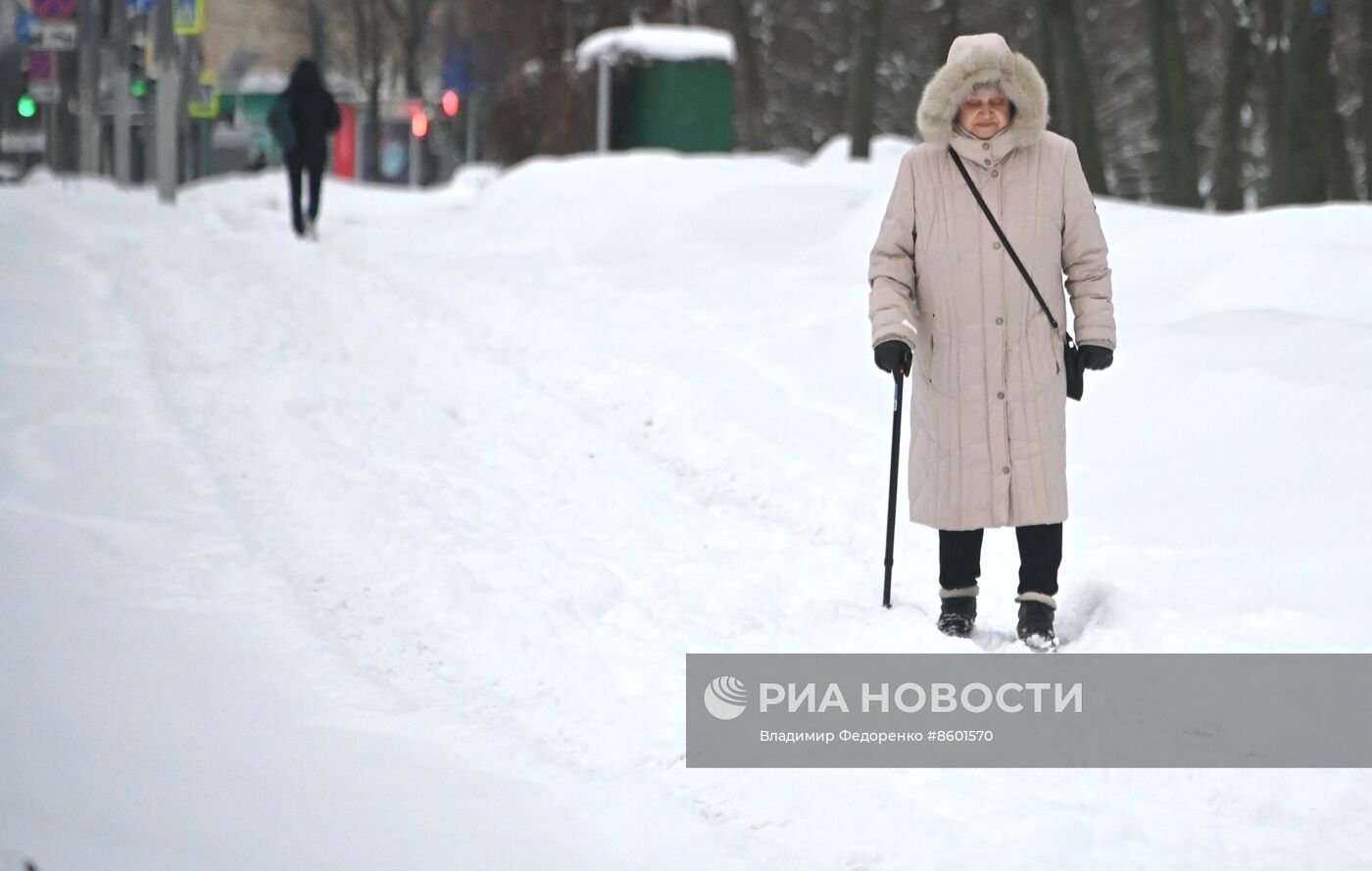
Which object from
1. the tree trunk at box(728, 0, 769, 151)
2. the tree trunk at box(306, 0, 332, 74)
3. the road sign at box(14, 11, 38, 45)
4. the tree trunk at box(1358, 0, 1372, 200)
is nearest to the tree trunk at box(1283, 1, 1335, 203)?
the tree trunk at box(1358, 0, 1372, 200)

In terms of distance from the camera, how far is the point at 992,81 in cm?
556

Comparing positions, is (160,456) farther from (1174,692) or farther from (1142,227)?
(1142,227)

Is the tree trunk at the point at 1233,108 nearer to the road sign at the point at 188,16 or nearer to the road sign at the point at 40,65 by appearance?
the road sign at the point at 188,16

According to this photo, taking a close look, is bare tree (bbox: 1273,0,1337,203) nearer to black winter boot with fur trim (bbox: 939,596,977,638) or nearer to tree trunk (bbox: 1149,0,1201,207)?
tree trunk (bbox: 1149,0,1201,207)

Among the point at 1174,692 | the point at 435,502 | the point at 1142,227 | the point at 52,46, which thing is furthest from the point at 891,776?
the point at 52,46

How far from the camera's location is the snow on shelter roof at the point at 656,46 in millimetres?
35656

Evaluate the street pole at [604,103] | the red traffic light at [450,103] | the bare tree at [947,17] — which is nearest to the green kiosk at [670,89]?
the street pole at [604,103]

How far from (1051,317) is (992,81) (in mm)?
723

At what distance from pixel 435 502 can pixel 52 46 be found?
22.0 m

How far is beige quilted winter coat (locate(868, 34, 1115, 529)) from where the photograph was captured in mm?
5613

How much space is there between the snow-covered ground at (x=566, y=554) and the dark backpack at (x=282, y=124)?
13.6 feet

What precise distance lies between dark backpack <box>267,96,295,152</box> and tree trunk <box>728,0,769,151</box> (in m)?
10.4

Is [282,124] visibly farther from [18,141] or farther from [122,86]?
[18,141]

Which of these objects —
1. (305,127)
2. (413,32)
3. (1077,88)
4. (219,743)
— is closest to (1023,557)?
(219,743)
